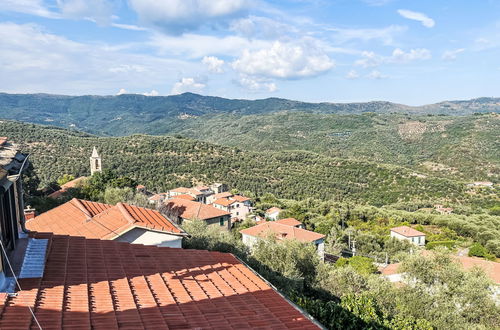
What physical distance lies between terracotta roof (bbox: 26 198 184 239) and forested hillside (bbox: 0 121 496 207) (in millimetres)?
37731

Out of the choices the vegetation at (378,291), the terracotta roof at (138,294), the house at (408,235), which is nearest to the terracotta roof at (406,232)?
the house at (408,235)

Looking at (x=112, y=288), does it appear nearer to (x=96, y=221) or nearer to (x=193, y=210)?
(x=96, y=221)

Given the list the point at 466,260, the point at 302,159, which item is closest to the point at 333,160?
the point at 302,159

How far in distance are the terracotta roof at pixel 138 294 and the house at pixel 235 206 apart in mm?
41327

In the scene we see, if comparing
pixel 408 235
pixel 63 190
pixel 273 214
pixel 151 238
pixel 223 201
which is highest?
pixel 151 238

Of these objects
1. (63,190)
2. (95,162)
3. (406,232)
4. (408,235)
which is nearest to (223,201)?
(95,162)

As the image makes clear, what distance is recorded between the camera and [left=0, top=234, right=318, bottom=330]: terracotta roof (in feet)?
11.6

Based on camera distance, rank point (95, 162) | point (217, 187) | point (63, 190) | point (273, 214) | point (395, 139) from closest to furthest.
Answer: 1. point (63, 190)
2. point (95, 162)
3. point (273, 214)
4. point (217, 187)
5. point (395, 139)

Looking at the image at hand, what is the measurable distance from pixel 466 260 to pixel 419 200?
120ft

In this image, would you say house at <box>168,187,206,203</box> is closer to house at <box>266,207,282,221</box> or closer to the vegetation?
house at <box>266,207,282,221</box>

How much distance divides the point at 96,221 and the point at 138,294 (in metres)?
9.86

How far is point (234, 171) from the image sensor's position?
68.6m

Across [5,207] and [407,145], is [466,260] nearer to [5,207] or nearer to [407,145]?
[5,207]

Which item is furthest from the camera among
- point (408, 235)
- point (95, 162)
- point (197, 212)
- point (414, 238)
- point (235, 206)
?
point (235, 206)
